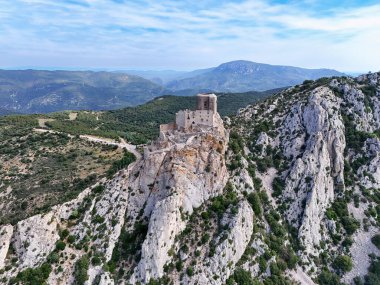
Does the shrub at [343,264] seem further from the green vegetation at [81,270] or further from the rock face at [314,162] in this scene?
the green vegetation at [81,270]

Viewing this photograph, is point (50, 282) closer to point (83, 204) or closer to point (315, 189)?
point (83, 204)

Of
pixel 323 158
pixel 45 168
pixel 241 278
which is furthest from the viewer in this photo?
pixel 45 168

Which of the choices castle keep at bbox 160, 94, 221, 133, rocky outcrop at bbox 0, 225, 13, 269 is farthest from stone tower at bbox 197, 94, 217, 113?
rocky outcrop at bbox 0, 225, 13, 269

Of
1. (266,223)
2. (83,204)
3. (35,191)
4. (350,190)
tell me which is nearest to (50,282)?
(83,204)

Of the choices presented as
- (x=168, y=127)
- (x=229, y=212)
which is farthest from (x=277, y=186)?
(x=168, y=127)

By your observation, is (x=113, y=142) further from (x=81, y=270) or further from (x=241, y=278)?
(x=241, y=278)

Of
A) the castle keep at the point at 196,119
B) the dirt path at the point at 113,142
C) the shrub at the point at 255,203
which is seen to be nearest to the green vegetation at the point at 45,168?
the dirt path at the point at 113,142
